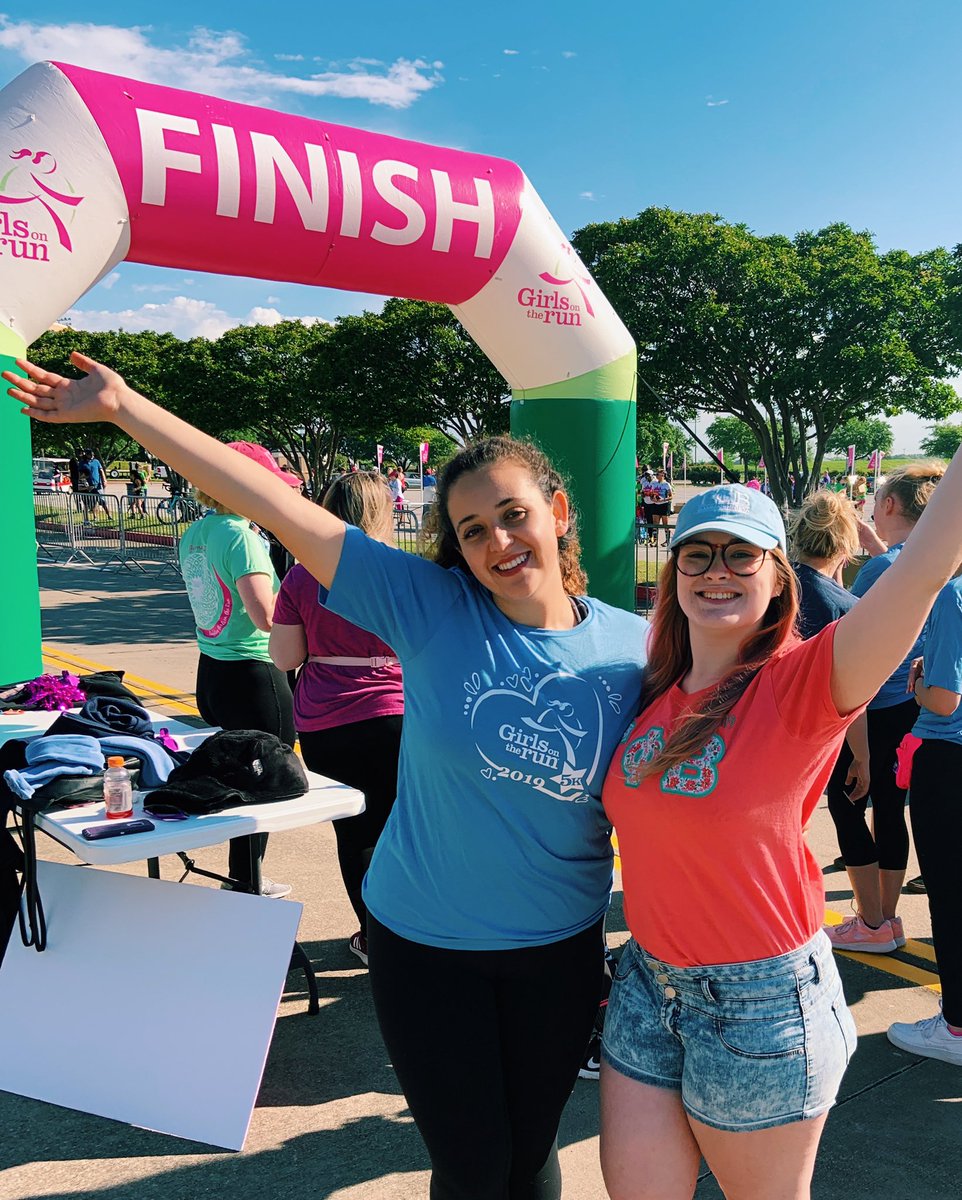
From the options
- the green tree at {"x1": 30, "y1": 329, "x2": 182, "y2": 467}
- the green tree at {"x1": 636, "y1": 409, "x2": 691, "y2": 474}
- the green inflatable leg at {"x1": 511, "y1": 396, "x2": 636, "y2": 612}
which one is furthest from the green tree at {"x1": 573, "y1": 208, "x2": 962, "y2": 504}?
the green tree at {"x1": 636, "y1": 409, "x2": 691, "y2": 474}

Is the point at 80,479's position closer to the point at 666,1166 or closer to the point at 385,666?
the point at 385,666

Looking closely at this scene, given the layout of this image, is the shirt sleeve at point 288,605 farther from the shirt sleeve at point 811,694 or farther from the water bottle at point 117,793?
the shirt sleeve at point 811,694

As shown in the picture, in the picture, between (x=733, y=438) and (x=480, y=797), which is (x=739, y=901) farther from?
(x=733, y=438)

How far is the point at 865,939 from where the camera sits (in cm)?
410

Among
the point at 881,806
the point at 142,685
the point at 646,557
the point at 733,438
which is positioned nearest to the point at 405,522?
the point at 646,557

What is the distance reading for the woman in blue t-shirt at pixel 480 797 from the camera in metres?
1.83

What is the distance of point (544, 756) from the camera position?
72.0 inches

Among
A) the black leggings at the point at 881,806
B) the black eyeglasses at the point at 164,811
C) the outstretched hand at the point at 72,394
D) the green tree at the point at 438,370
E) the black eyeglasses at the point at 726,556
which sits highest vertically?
the green tree at the point at 438,370

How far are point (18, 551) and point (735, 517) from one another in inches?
156

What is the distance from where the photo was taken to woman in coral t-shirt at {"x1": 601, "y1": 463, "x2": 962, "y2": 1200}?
1669 mm

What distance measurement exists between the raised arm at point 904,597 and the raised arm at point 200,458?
0.99m

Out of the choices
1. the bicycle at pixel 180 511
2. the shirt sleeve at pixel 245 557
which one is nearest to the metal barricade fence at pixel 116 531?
the bicycle at pixel 180 511

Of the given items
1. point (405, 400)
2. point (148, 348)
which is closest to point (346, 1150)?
point (405, 400)

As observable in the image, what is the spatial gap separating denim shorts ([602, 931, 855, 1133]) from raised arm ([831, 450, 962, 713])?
52 cm
